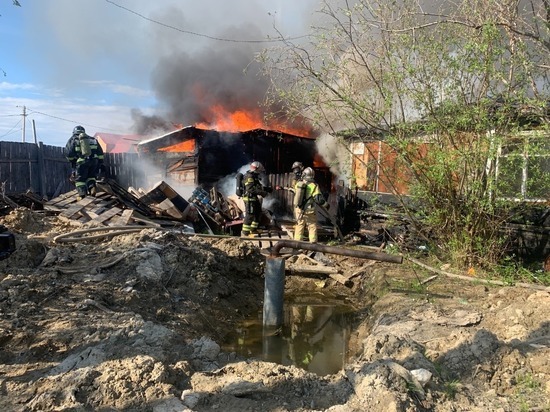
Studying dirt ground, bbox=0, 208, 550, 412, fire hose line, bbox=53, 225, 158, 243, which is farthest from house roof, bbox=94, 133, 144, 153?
dirt ground, bbox=0, 208, 550, 412

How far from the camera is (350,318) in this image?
22.9 ft

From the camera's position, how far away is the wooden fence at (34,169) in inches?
495

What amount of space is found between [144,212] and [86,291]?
17.0 feet

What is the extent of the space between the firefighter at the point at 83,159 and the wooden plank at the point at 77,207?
1.11ft

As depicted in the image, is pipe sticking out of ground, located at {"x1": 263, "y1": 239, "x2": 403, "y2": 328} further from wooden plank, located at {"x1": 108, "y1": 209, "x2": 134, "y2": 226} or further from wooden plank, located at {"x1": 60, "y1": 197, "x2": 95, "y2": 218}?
wooden plank, located at {"x1": 60, "y1": 197, "x2": 95, "y2": 218}

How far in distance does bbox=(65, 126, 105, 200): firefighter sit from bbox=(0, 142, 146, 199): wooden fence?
2825 millimetres

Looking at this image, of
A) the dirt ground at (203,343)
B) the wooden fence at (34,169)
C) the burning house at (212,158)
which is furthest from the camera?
the burning house at (212,158)

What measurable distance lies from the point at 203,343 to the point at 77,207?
6592 millimetres

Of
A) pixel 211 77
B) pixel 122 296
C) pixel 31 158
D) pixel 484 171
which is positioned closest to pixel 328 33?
pixel 484 171

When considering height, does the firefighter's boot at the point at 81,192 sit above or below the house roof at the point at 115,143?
below

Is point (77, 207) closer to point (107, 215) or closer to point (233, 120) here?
point (107, 215)

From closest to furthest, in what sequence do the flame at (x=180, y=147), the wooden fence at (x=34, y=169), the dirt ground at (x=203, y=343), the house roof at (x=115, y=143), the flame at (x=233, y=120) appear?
the dirt ground at (x=203, y=343)
the wooden fence at (x=34, y=169)
the flame at (x=180, y=147)
the flame at (x=233, y=120)
the house roof at (x=115, y=143)

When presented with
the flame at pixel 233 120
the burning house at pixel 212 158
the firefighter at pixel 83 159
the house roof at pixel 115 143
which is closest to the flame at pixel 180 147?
the burning house at pixel 212 158

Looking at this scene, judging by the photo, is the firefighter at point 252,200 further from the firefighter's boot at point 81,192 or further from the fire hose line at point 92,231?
the firefighter's boot at point 81,192
